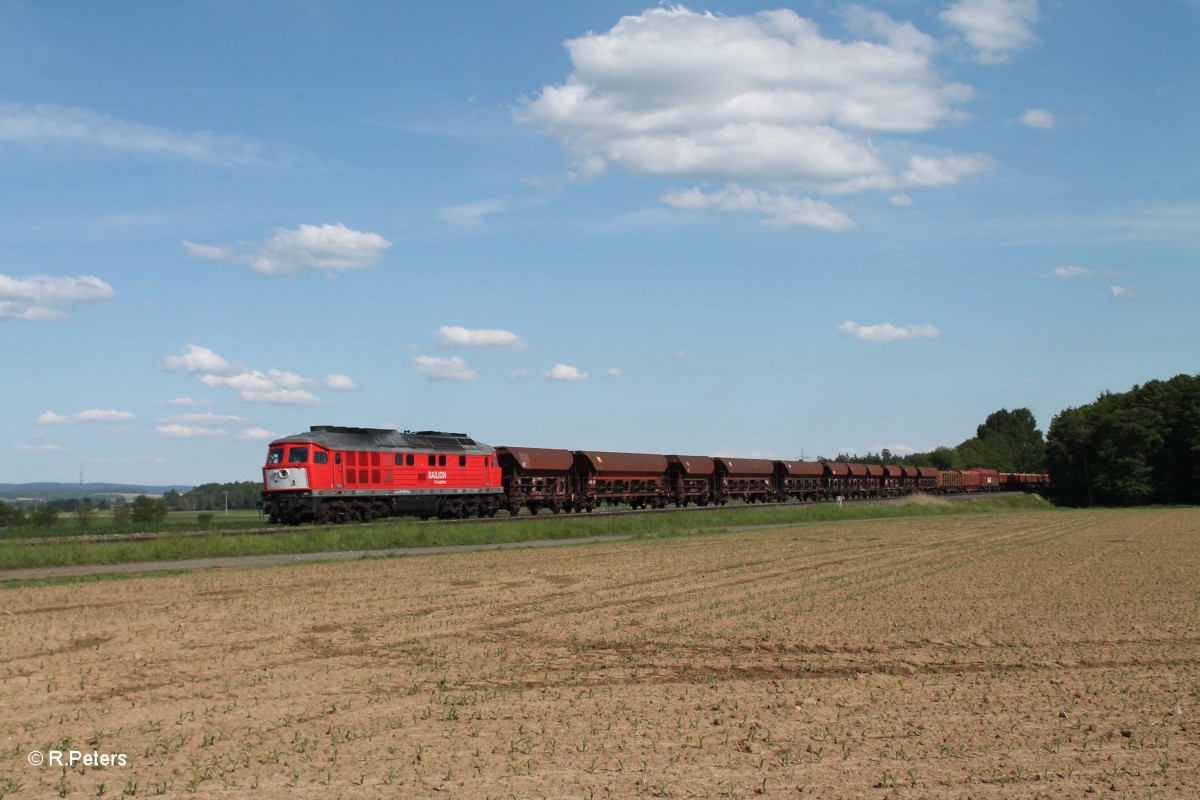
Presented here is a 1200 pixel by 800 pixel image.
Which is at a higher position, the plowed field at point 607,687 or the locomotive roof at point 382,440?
the locomotive roof at point 382,440

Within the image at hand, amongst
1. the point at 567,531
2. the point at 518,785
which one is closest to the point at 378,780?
the point at 518,785

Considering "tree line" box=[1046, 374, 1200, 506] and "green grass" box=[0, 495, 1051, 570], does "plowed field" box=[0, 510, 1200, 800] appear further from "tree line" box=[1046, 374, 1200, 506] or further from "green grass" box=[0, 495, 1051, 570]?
"tree line" box=[1046, 374, 1200, 506]

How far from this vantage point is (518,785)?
8836 mm

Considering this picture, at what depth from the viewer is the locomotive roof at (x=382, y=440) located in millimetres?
42688

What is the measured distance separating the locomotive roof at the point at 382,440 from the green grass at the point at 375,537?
3965 millimetres

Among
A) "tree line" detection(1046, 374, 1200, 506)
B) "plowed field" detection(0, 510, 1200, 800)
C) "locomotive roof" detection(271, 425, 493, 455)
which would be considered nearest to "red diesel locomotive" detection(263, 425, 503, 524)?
"locomotive roof" detection(271, 425, 493, 455)

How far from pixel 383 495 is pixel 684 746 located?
121ft

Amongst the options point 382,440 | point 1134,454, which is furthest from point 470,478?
point 1134,454

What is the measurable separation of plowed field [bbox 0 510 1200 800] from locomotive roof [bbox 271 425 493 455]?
721 inches

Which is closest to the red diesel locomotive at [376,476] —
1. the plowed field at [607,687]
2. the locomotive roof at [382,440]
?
the locomotive roof at [382,440]

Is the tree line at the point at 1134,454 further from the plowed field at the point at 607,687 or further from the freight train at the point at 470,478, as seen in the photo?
the plowed field at the point at 607,687

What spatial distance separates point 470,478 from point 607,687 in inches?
1484

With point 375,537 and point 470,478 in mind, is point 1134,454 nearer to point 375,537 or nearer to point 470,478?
point 470,478

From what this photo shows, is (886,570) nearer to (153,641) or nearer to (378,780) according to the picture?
(153,641)
